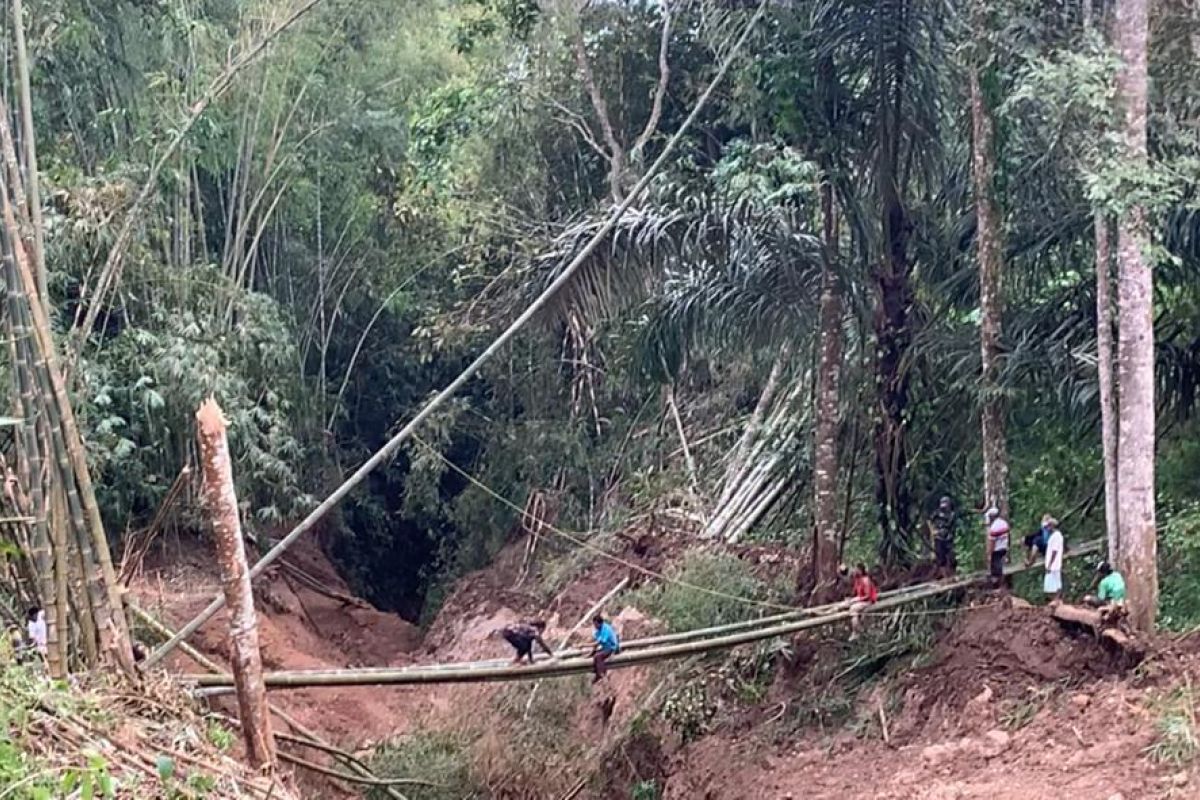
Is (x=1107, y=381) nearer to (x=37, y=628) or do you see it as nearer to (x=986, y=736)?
(x=986, y=736)

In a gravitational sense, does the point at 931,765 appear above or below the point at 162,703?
below

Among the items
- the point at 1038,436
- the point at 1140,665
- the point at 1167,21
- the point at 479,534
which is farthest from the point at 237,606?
the point at 479,534

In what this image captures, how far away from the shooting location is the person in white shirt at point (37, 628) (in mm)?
4273

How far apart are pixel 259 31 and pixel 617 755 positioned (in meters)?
5.50

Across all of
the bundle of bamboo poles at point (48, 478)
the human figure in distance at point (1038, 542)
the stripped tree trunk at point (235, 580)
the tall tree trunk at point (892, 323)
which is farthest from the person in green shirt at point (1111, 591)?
the bundle of bamboo poles at point (48, 478)

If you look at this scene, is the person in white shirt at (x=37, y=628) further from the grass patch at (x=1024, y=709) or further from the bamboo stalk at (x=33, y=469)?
the grass patch at (x=1024, y=709)

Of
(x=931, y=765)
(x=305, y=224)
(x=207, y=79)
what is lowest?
(x=931, y=765)

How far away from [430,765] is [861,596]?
3.61m

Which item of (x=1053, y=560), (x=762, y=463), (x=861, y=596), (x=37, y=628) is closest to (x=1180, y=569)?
(x=1053, y=560)

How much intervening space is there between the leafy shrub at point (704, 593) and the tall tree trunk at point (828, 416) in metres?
1.04

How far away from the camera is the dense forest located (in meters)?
6.25

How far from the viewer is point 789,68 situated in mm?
7008

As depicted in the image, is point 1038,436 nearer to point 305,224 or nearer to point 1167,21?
point 1167,21

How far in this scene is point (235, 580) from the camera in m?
4.20
